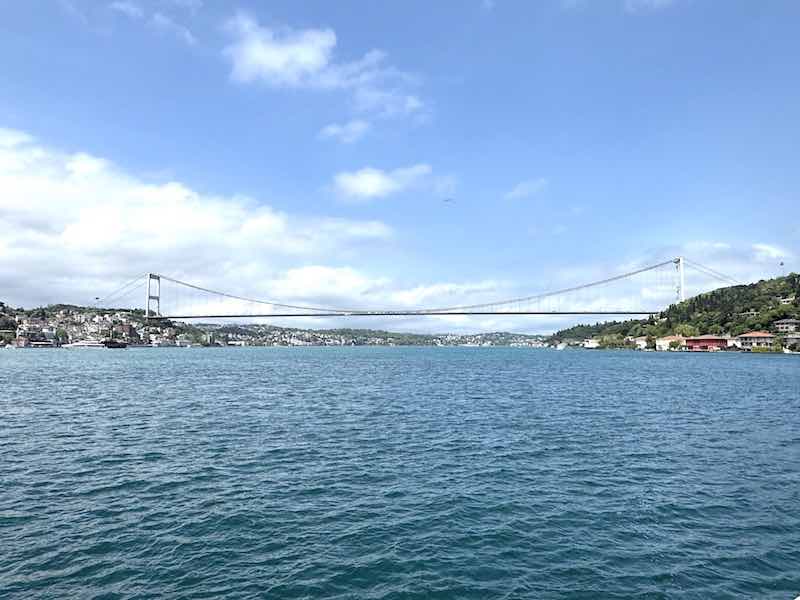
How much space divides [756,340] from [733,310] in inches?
1408

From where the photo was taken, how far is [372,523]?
11836 millimetres

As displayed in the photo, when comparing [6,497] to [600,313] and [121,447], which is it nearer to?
[121,447]

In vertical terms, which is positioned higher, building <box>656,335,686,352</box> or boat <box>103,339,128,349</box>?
boat <box>103,339,128,349</box>

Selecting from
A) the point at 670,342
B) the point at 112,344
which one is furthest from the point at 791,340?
the point at 112,344

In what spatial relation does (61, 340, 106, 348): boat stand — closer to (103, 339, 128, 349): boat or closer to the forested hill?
(103, 339, 128, 349): boat

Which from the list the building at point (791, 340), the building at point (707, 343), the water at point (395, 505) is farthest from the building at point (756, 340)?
the water at point (395, 505)

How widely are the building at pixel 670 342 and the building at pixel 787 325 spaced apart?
22299mm

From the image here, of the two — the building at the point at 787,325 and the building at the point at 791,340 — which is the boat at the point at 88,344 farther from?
the building at the point at 787,325

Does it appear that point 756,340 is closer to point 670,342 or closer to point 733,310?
point 670,342

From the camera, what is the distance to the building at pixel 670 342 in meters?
144

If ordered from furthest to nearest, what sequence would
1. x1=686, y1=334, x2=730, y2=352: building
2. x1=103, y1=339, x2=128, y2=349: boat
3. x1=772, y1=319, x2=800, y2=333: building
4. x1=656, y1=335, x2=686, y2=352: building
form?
x1=103, y1=339, x2=128, y2=349: boat
x1=656, y1=335, x2=686, y2=352: building
x1=686, y1=334, x2=730, y2=352: building
x1=772, y1=319, x2=800, y2=333: building

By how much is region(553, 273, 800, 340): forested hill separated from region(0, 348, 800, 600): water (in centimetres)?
13760

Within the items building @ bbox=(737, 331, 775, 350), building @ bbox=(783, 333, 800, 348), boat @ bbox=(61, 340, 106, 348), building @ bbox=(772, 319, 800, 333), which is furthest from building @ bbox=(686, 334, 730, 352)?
boat @ bbox=(61, 340, 106, 348)

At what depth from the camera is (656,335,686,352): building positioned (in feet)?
472
